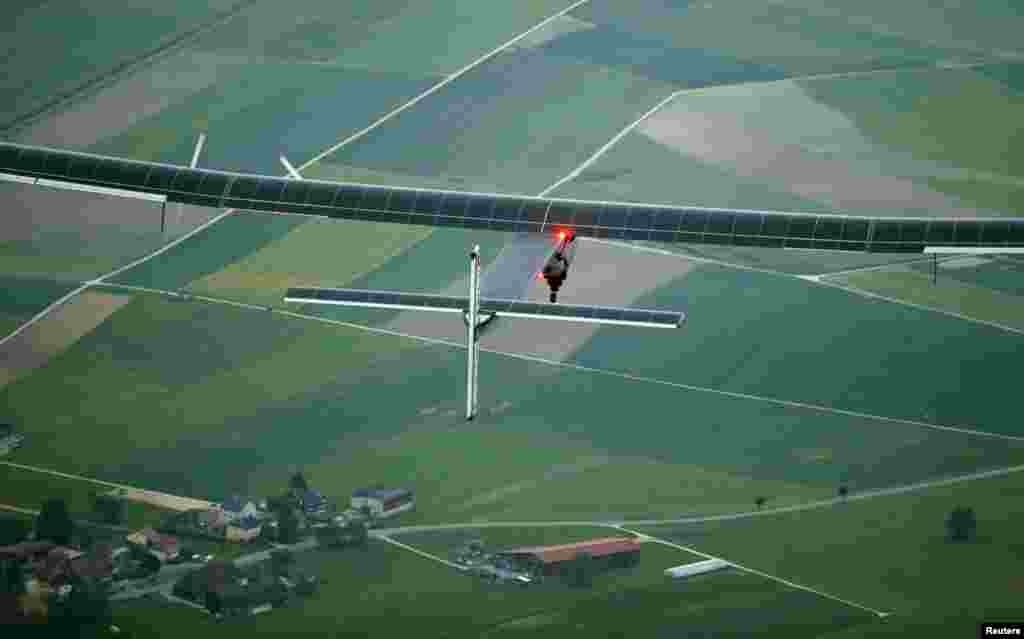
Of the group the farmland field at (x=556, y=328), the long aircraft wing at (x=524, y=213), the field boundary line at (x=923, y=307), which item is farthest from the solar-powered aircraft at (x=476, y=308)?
the field boundary line at (x=923, y=307)

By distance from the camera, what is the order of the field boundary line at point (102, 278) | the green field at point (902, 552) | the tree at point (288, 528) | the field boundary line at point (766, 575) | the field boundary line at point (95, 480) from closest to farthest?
the green field at point (902, 552) < the field boundary line at point (766, 575) < the tree at point (288, 528) < the field boundary line at point (95, 480) < the field boundary line at point (102, 278)

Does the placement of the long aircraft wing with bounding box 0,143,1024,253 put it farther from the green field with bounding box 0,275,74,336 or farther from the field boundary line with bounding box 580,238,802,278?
the field boundary line with bounding box 580,238,802,278

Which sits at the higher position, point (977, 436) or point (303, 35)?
point (303, 35)

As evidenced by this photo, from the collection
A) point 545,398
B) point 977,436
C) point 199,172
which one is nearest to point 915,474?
point 977,436

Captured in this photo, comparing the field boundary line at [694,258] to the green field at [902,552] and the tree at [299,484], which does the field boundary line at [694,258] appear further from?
the tree at [299,484]

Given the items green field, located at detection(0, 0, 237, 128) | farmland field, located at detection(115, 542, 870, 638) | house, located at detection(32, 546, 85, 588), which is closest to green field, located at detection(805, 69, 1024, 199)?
green field, located at detection(0, 0, 237, 128)

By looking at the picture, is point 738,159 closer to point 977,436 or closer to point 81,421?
point 977,436
